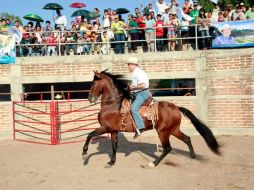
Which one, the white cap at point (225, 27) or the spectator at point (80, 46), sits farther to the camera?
the spectator at point (80, 46)

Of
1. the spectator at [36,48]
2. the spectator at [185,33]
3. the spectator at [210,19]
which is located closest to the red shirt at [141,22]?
the spectator at [185,33]

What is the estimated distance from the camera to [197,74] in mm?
13375

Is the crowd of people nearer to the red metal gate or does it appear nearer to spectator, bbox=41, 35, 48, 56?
spectator, bbox=41, 35, 48, 56

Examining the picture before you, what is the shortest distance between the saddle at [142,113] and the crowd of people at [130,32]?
5.26 m

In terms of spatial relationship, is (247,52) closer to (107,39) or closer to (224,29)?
(224,29)

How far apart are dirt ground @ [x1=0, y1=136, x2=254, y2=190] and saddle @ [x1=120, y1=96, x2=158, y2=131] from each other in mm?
1042

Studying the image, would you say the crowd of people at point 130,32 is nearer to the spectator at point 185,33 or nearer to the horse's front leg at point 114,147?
the spectator at point 185,33

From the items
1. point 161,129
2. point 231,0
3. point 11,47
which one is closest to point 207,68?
point 161,129

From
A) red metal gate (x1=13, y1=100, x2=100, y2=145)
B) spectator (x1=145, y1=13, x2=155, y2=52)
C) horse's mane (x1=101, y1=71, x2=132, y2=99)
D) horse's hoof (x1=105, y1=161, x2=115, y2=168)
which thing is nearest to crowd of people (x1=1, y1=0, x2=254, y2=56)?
spectator (x1=145, y1=13, x2=155, y2=52)

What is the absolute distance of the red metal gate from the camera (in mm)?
13586

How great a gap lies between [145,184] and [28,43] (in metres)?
9.58

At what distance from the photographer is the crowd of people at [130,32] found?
547 inches

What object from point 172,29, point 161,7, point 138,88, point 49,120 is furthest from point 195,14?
point 49,120

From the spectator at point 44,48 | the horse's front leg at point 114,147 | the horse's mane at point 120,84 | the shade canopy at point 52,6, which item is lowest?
the horse's front leg at point 114,147
